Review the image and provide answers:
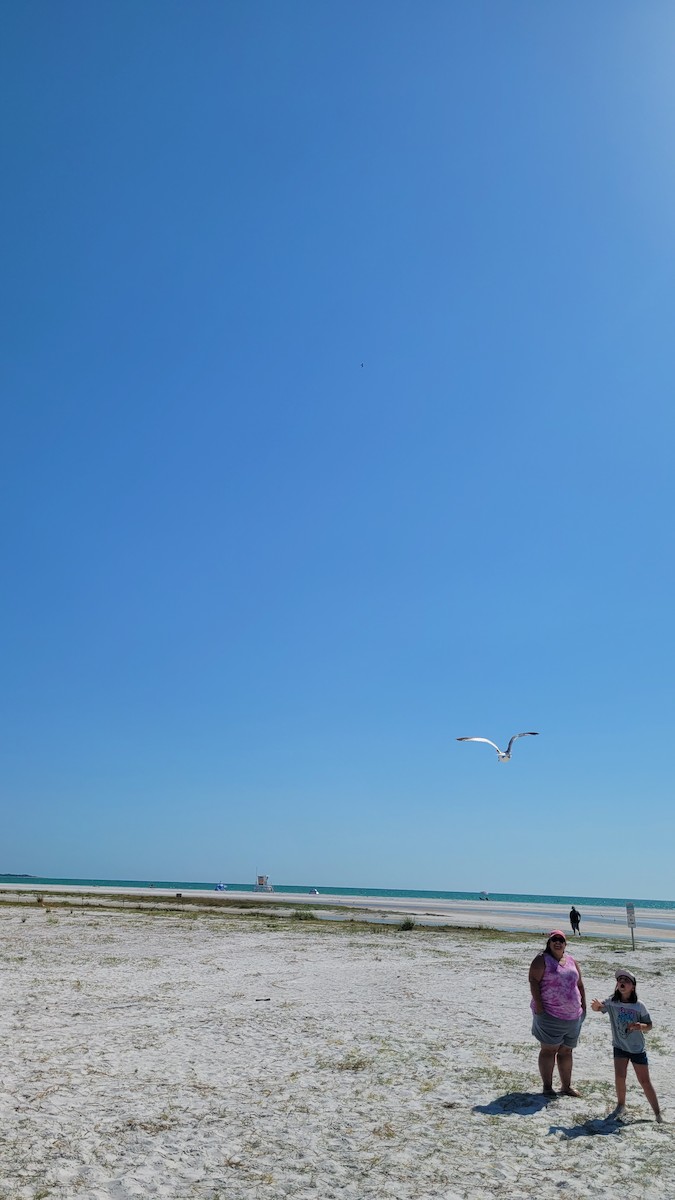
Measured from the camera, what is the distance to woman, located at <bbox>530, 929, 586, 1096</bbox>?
9.70 metres

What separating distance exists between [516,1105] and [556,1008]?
127 cm

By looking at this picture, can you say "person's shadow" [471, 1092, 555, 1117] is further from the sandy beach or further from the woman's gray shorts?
the sandy beach

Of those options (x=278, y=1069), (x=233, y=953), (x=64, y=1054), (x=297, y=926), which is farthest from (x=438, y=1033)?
(x=297, y=926)

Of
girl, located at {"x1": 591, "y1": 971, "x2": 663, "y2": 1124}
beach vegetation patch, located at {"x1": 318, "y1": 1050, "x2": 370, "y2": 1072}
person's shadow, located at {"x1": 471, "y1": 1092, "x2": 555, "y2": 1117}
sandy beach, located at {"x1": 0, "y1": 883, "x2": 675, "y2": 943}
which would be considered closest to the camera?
girl, located at {"x1": 591, "y1": 971, "x2": 663, "y2": 1124}

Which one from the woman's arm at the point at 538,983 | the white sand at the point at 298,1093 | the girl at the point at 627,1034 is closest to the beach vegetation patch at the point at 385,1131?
the white sand at the point at 298,1093

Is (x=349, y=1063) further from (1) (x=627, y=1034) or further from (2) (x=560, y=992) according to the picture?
(1) (x=627, y=1034)

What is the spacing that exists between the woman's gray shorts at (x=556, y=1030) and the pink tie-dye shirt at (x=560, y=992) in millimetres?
62

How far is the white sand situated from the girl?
348 millimetres

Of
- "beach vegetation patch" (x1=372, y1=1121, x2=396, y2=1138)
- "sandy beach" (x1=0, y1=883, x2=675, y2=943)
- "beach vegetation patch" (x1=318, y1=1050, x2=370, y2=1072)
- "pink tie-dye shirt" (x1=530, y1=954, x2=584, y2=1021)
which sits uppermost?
"pink tie-dye shirt" (x1=530, y1=954, x2=584, y2=1021)

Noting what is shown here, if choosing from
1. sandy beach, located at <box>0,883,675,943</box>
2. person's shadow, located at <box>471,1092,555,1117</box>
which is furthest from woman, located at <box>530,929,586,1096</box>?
sandy beach, located at <box>0,883,675,943</box>

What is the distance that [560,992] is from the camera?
9.72 meters

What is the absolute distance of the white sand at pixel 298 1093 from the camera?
23.9 ft

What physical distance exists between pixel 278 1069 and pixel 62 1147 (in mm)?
4114

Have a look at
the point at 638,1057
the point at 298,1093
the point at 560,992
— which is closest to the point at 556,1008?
the point at 560,992
